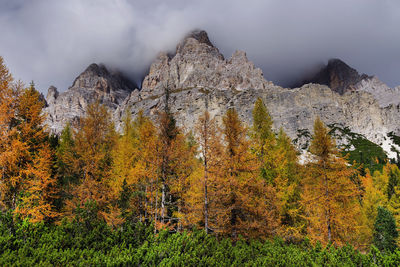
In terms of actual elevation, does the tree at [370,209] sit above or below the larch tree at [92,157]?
below

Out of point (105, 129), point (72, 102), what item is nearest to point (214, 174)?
point (105, 129)

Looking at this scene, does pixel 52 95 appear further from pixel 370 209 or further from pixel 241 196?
pixel 370 209

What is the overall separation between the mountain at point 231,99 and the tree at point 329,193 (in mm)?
76531

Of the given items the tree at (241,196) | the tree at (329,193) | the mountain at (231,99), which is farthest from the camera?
the mountain at (231,99)

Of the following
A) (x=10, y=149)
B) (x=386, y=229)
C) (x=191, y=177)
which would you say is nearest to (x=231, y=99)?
(x=386, y=229)

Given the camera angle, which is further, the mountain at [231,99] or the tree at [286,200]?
the mountain at [231,99]

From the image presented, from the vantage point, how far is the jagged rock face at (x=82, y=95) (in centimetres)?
14388

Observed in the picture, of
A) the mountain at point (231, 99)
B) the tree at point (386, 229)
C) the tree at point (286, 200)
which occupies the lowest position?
the tree at point (386, 229)

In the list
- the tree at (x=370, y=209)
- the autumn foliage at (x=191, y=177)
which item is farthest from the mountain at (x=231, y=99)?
the autumn foliage at (x=191, y=177)

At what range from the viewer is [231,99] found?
5049 inches

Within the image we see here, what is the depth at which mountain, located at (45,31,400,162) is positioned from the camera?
376 ft

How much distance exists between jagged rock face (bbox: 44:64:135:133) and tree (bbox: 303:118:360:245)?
138448 millimetres

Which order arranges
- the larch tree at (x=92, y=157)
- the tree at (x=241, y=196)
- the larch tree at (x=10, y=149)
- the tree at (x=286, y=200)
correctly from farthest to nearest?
the larch tree at (x=92, y=157) → the tree at (x=286, y=200) → the tree at (x=241, y=196) → the larch tree at (x=10, y=149)

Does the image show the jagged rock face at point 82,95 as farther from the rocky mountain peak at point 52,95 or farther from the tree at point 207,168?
Answer: the tree at point 207,168
